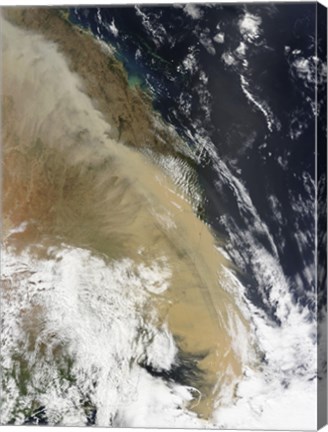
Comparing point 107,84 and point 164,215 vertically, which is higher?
point 107,84

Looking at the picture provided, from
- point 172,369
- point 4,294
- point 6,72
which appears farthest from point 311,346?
point 6,72

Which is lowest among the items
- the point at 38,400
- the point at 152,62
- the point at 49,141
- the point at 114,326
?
the point at 38,400

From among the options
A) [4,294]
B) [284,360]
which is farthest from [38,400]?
[284,360]

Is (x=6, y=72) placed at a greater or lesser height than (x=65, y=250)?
greater

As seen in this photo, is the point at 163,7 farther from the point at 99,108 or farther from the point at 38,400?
the point at 38,400

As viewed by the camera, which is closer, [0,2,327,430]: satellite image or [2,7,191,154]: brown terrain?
[0,2,327,430]: satellite image

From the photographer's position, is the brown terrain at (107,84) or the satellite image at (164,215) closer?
the satellite image at (164,215)

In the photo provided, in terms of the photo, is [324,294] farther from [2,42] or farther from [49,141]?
[2,42]
